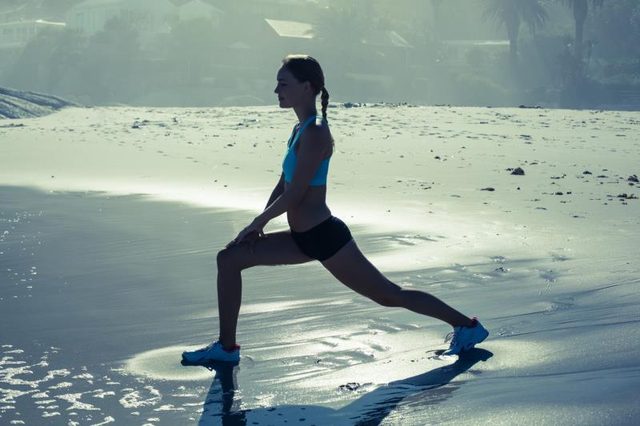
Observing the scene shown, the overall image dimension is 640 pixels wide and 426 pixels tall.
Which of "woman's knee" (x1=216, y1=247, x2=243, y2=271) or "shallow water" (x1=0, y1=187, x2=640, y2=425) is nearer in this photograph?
"shallow water" (x1=0, y1=187, x2=640, y2=425)

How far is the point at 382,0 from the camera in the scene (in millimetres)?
94188

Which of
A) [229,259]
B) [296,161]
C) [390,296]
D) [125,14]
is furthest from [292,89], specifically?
[125,14]

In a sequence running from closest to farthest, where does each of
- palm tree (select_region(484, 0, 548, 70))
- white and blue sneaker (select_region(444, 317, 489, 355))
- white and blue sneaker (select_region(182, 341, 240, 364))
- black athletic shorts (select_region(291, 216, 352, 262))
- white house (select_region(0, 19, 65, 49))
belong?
black athletic shorts (select_region(291, 216, 352, 262)) < white and blue sneaker (select_region(182, 341, 240, 364)) < white and blue sneaker (select_region(444, 317, 489, 355)) < palm tree (select_region(484, 0, 548, 70)) < white house (select_region(0, 19, 65, 49))

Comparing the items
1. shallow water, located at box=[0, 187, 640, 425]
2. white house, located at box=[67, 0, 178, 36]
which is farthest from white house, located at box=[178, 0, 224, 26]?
shallow water, located at box=[0, 187, 640, 425]

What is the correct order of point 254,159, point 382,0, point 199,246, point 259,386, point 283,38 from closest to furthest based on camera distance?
point 259,386
point 199,246
point 254,159
point 283,38
point 382,0

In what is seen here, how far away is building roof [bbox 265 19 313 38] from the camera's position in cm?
6444

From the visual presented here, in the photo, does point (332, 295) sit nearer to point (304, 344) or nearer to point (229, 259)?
point (304, 344)

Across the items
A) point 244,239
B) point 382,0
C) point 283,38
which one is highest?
point 382,0

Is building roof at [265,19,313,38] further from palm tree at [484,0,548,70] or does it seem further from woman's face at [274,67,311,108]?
woman's face at [274,67,311,108]

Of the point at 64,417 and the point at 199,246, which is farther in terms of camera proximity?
the point at 199,246

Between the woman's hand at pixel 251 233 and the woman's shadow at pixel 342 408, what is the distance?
0.58 metres

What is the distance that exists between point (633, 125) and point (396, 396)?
55.1ft

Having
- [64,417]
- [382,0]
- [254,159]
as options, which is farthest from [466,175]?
[382,0]

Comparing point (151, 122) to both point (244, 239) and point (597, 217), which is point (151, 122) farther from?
point (244, 239)
